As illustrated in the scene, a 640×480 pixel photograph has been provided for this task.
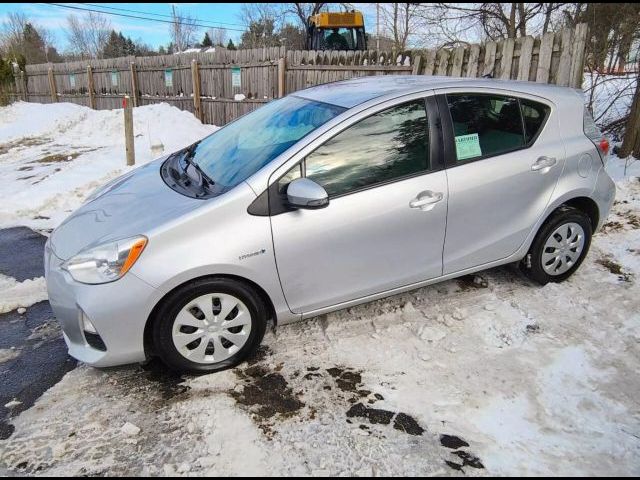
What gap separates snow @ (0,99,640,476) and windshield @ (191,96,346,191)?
4.02 feet

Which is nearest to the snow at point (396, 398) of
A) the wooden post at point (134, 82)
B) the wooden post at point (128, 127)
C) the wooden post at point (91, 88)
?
the wooden post at point (128, 127)

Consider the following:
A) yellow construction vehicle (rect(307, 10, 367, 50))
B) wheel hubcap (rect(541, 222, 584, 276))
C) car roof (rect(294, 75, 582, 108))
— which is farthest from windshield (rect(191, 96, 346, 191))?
yellow construction vehicle (rect(307, 10, 367, 50))

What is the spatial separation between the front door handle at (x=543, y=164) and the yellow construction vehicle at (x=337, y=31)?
12.3 metres

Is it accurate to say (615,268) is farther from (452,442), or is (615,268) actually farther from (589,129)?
(452,442)

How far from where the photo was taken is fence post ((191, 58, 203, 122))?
1269 centimetres

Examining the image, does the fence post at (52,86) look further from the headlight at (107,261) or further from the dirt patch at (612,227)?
the dirt patch at (612,227)

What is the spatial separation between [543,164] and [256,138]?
7.12ft

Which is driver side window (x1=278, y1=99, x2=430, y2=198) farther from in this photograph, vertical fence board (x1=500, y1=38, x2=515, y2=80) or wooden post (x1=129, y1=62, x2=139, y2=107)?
wooden post (x1=129, y1=62, x2=139, y2=107)

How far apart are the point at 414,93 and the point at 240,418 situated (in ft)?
7.78

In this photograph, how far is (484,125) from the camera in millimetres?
3369

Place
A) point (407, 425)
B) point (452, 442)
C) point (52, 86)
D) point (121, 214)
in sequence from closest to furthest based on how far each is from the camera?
point (452, 442) → point (407, 425) → point (121, 214) → point (52, 86)

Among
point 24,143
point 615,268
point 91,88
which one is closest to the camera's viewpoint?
point 615,268

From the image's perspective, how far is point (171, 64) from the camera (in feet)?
45.0

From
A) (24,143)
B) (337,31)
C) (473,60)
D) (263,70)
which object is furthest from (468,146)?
(24,143)
